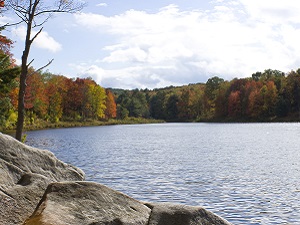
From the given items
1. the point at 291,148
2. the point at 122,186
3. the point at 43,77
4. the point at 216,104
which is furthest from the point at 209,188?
the point at 216,104

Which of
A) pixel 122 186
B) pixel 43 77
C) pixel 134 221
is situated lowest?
pixel 122 186

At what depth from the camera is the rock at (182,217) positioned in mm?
9281

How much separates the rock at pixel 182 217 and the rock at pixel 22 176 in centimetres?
294

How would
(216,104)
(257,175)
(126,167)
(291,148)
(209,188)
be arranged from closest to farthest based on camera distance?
(209,188), (257,175), (126,167), (291,148), (216,104)

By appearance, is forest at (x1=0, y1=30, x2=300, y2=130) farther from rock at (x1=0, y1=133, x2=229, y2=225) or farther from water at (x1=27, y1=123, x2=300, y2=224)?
rock at (x1=0, y1=133, x2=229, y2=225)

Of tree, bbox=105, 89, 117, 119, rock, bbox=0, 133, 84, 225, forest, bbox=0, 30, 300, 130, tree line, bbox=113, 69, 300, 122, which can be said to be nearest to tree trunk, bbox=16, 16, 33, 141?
rock, bbox=0, 133, 84, 225

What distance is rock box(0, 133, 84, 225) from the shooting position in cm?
986

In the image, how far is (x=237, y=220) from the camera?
1733 centimetres

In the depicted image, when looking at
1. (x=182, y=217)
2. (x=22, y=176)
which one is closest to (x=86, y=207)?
(x=182, y=217)

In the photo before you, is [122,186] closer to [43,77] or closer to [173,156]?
[173,156]

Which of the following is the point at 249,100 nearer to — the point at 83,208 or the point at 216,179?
the point at 216,179

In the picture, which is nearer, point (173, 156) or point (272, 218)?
point (272, 218)

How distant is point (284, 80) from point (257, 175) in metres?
132

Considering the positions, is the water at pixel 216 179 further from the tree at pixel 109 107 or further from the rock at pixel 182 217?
the tree at pixel 109 107
